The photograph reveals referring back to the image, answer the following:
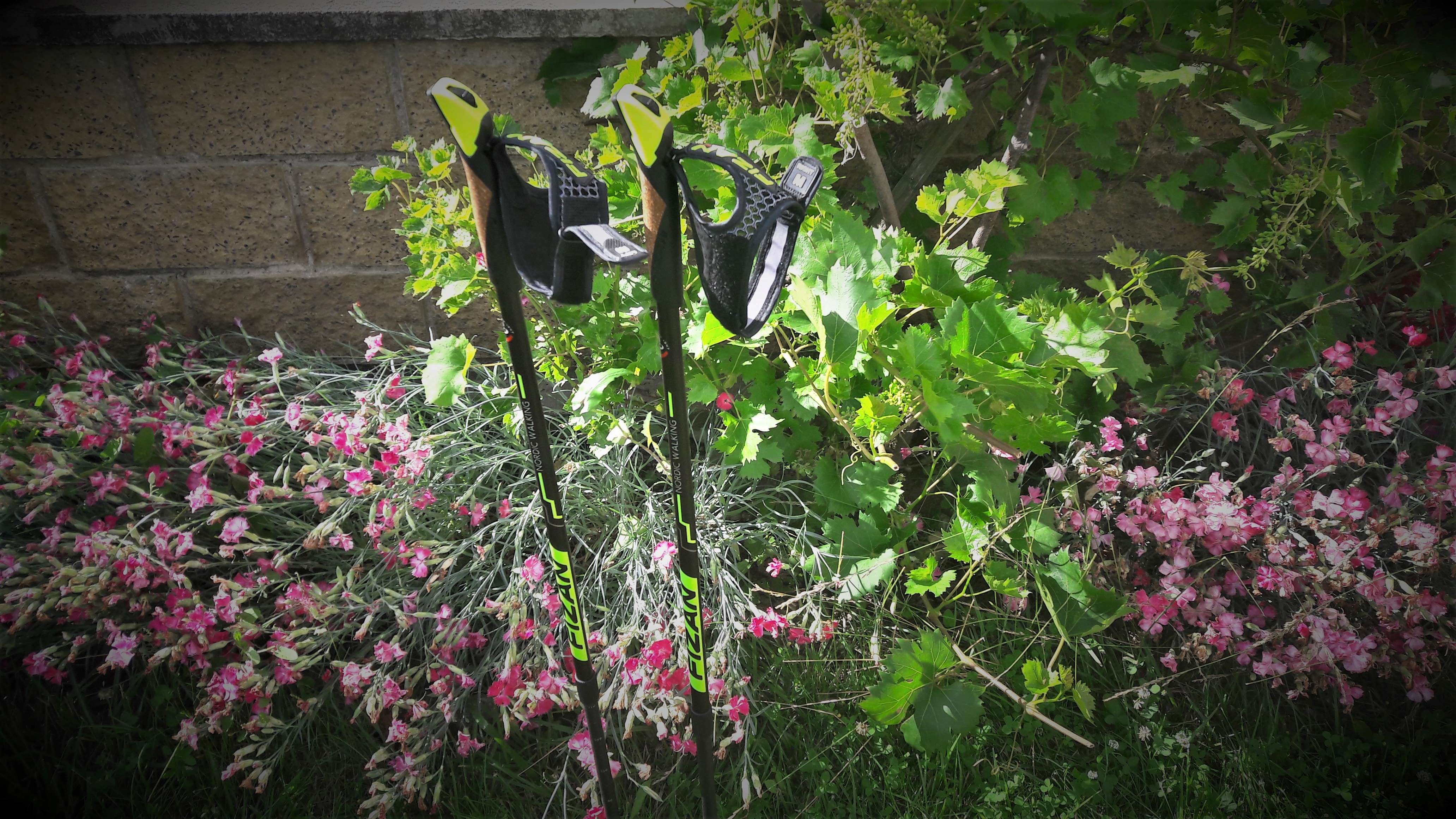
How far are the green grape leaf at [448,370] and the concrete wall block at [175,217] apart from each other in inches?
40.6

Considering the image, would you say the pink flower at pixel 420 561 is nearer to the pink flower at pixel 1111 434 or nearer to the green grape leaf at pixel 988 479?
the green grape leaf at pixel 988 479

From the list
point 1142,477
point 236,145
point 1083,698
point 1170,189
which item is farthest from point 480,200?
point 1170,189

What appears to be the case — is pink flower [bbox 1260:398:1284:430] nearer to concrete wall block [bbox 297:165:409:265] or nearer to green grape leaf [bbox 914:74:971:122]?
green grape leaf [bbox 914:74:971:122]

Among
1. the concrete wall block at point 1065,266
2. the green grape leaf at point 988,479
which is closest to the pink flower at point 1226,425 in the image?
the concrete wall block at point 1065,266

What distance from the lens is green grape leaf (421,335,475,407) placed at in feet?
5.04

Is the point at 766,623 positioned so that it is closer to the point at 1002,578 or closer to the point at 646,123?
the point at 1002,578

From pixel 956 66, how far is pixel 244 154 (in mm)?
1920

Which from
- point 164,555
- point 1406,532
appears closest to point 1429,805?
point 1406,532

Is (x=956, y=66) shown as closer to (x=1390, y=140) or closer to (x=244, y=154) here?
(x=1390, y=140)

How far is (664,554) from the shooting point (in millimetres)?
1586

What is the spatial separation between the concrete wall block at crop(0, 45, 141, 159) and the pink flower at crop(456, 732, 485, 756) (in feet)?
6.13

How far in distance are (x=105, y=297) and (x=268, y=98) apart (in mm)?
842

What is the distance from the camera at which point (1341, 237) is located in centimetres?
188

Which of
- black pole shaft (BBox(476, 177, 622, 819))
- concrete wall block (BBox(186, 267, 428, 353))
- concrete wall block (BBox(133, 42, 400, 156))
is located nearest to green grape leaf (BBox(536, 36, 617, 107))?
concrete wall block (BBox(133, 42, 400, 156))
